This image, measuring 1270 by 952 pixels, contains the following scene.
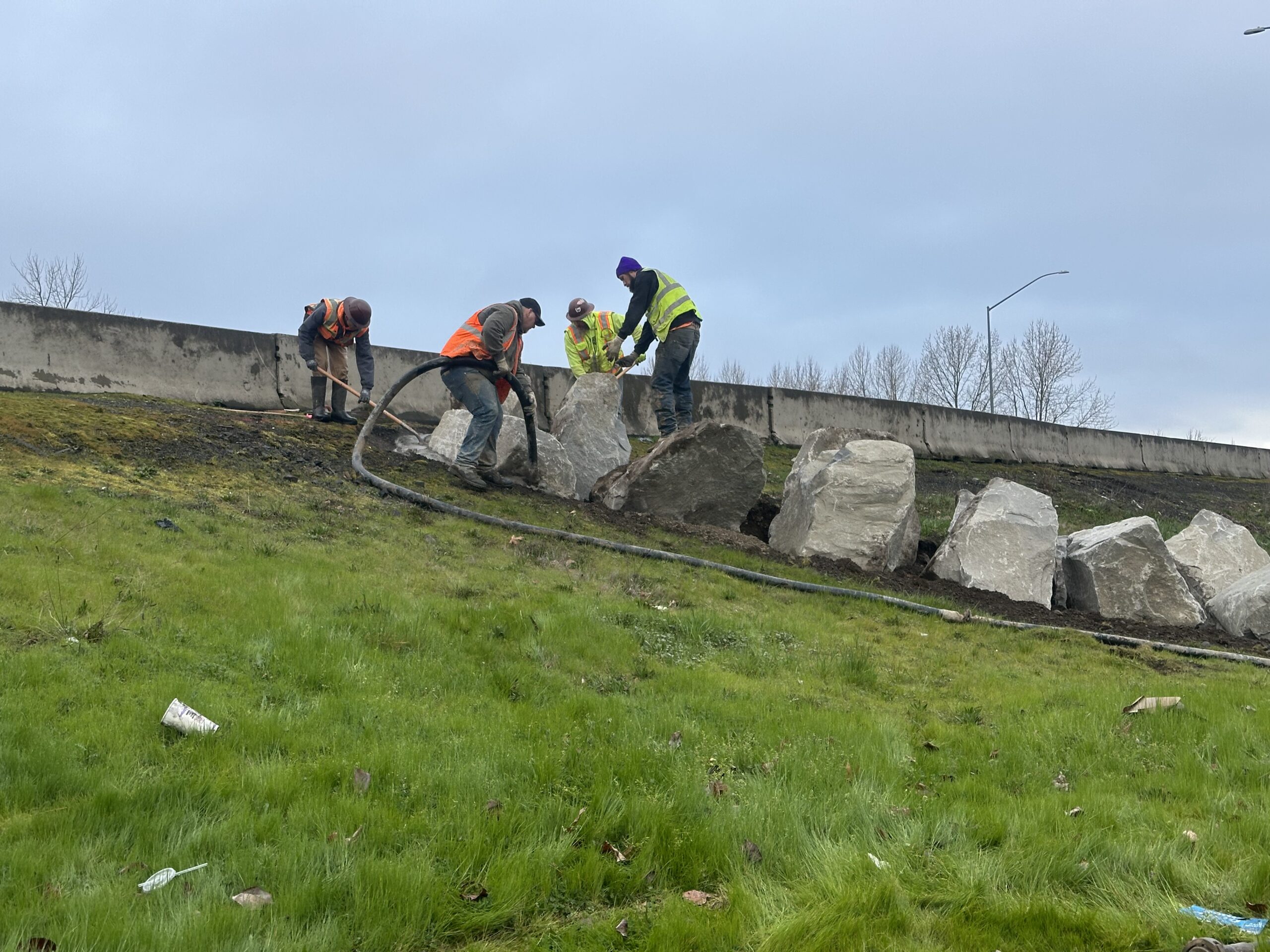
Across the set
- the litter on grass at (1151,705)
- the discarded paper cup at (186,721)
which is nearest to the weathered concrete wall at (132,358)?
the discarded paper cup at (186,721)

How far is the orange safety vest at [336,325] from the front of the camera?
40.8 feet

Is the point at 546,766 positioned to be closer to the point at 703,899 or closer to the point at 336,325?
the point at 703,899

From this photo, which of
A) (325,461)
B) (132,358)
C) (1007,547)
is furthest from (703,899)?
(132,358)

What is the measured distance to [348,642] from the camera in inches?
199

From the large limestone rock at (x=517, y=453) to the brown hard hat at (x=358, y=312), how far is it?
203 centimetres

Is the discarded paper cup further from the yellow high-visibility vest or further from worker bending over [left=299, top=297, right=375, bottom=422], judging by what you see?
the yellow high-visibility vest

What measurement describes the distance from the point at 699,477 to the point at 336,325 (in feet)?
17.1

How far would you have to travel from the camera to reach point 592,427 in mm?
11766

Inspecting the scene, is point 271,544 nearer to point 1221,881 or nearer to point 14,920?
point 14,920

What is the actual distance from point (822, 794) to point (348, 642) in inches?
96.8

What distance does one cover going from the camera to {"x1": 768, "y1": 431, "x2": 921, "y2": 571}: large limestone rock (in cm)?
962

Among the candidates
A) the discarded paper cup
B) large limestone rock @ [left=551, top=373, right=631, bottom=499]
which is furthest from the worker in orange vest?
the discarded paper cup

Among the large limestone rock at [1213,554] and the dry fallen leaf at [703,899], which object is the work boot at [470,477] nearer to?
the large limestone rock at [1213,554]

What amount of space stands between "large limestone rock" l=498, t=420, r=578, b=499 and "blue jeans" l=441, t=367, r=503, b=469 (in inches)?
14.3
